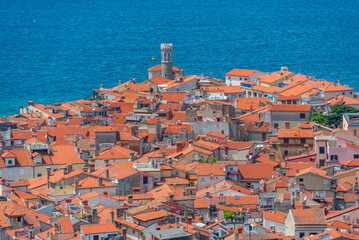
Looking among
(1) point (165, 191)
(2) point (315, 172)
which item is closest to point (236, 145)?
(1) point (165, 191)

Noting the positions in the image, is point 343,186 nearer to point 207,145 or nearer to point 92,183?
point 207,145

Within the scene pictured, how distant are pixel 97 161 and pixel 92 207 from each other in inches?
564

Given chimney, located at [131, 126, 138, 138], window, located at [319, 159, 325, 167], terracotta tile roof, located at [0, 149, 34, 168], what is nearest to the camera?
window, located at [319, 159, 325, 167]

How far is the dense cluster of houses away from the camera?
63875 mm

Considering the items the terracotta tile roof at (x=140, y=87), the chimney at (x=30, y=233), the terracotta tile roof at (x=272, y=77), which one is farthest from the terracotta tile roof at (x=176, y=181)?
the terracotta tile roof at (x=272, y=77)

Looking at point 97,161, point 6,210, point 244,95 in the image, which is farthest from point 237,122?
point 6,210

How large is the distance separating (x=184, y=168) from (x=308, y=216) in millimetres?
19353

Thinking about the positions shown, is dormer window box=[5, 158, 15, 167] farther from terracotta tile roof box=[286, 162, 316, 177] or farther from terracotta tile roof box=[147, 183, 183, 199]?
terracotta tile roof box=[286, 162, 316, 177]

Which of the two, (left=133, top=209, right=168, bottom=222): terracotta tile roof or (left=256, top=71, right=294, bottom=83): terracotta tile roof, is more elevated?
(left=256, top=71, right=294, bottom=83): terracotta tile roof

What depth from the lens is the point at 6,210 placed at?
68.3 metres

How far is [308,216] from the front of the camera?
202 ft

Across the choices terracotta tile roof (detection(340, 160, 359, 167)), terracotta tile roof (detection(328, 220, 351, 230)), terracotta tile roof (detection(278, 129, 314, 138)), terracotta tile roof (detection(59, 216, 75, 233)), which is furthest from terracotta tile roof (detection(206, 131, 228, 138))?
terracotta tile roof (detection(328, 220, 351, 230))

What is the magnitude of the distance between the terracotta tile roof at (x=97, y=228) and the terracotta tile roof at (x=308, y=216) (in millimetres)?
9853

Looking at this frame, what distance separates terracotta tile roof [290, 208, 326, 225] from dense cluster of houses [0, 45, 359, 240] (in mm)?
80
